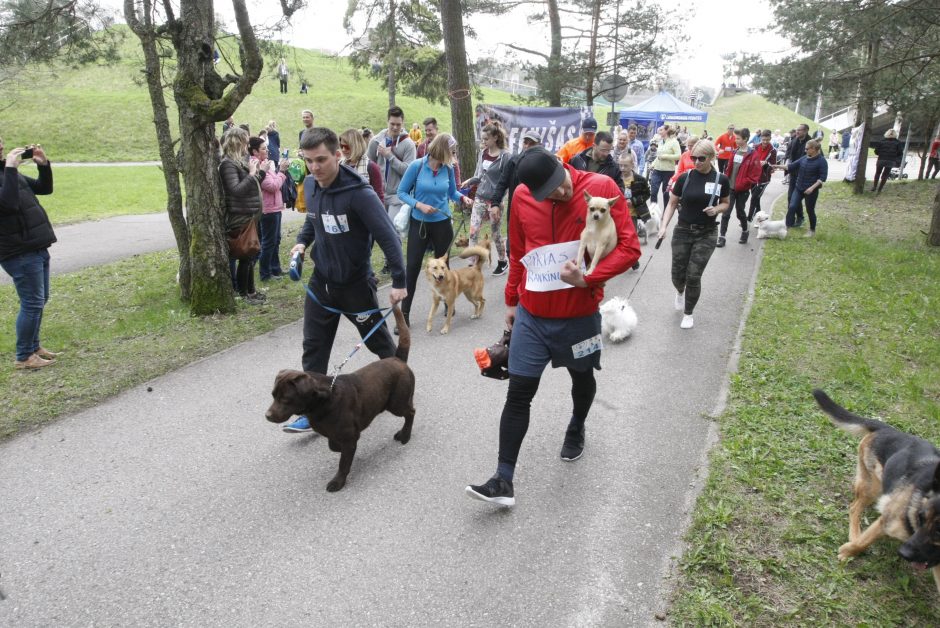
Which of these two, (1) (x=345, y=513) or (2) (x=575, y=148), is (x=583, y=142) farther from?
(1) (x=345, y=513)

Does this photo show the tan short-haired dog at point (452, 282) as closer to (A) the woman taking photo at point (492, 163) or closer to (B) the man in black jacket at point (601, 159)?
(A) the woman taking photo at point (492, 163)

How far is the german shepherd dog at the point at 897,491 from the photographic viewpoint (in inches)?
97.7

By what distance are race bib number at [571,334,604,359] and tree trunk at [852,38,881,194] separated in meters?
12.6

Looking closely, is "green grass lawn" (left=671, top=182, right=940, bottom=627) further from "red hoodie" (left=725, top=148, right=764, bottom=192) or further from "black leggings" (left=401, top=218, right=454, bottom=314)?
"black leggings" (left=401, top=218, right=454, bottom=314)

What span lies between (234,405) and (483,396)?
2.21 m

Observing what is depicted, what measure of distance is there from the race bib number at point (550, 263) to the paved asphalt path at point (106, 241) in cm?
992

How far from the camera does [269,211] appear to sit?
8.56 metres

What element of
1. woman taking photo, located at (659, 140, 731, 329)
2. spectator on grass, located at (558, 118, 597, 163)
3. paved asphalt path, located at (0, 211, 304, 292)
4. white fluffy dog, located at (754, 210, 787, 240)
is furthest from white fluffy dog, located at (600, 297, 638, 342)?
paved asphalt path, located at (0, 211, 304, 292)

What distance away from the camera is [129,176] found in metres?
21.6

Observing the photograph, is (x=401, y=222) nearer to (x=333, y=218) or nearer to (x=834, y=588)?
A: (x=333, y=218)

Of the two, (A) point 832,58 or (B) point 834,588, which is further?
(A) point 832,58

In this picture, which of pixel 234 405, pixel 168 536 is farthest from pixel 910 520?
pixel 234 405

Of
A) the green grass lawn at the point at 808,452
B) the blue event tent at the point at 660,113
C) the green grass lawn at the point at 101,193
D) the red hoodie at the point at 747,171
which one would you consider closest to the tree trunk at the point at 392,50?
the red hoodie at the point at 747,171

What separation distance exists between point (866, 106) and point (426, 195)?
44.6 ft
